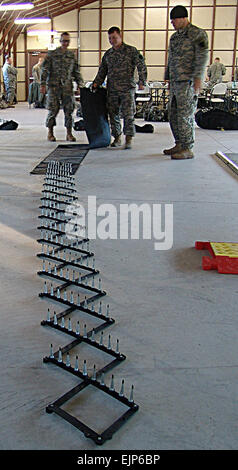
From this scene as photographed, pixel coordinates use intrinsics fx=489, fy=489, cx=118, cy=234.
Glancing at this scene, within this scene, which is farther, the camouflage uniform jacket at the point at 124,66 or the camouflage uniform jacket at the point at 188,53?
the camouflage uniform jacket at the point at 124,66

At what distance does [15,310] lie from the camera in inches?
76.5

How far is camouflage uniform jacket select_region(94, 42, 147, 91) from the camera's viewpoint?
580 centimetres

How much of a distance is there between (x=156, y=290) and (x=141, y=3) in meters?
18.8

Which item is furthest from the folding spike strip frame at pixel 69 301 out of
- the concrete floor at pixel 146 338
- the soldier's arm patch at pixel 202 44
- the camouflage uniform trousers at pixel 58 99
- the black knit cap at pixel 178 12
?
the camouflage uniform trousers at pixel 58 99

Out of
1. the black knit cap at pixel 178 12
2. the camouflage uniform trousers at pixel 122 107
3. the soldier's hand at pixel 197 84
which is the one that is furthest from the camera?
the camouflage uniform trousers at pixel 122 107

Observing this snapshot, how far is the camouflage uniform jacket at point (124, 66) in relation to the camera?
580 cm

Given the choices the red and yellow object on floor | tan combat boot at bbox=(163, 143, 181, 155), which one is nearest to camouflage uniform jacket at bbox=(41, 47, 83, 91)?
tan combat boot at bbox=(163, 143, 181, 155)

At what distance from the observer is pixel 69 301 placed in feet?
6.66

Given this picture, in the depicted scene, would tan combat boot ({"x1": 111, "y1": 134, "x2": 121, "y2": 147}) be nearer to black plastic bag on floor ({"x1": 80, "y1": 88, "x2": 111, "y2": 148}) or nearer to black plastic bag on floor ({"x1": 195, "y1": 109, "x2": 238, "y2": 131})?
black plastic bag on floor ({"x1": 80, "y1": 88, "x2": 111, "y2": 148})

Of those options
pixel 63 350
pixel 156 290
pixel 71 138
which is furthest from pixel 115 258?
pixel 71 138

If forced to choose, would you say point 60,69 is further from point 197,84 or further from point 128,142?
point 197,84

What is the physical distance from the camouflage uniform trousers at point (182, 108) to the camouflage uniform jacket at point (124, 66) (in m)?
0.69

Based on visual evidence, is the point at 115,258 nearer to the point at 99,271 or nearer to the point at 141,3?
the point at 99,271

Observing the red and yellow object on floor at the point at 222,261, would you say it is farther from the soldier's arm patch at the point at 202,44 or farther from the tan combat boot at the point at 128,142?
the tan combat boot at the point at 128,142
